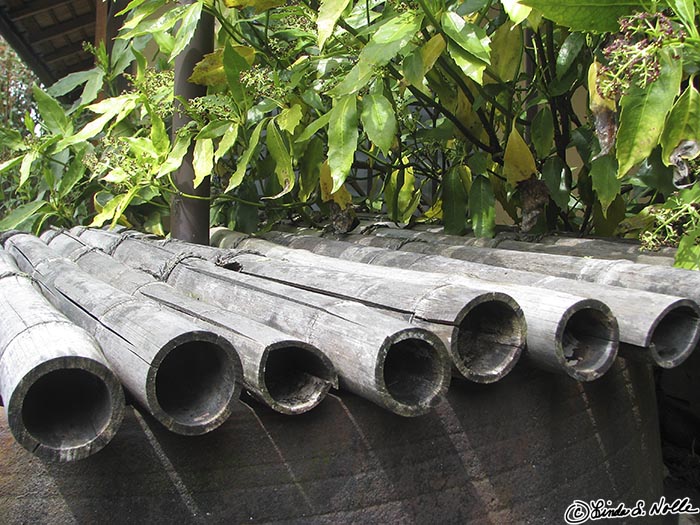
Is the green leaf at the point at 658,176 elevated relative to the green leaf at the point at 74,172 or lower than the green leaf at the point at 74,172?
lower

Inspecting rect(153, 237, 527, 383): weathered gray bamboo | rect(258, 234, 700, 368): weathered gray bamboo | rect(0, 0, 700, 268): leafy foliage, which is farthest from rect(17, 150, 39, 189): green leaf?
rect(258, 234, 700, 368): weathered gray bamboo

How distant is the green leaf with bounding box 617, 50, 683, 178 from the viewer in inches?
70.7

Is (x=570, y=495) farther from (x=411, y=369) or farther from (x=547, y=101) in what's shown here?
(x=547, y=101)

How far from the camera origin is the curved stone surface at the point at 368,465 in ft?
4.26

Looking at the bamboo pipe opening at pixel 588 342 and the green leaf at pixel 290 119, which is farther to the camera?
the green leaf at pixel 290 119

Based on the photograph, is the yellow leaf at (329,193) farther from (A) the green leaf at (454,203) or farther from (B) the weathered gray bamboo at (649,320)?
(B) the weathered gray bamboo at (649,320)

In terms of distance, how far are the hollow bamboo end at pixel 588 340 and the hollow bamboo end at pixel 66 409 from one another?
825 mm

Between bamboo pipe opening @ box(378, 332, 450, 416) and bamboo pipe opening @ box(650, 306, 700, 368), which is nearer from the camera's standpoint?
bamboo pipe opening @ box(378, 332, 450, 416)

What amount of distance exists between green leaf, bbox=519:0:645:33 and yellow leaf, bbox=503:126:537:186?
2.54 feet

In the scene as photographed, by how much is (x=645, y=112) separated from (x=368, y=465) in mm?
1102

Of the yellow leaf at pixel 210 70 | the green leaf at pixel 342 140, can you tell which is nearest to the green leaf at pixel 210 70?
the yellow leaf at pixel 210 70

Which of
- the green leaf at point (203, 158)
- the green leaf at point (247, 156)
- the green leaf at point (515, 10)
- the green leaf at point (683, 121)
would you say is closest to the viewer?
the green leaf at point (683, 121)

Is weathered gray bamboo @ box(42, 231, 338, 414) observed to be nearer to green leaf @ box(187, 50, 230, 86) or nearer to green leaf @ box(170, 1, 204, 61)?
green leaf @ box(170, 1, 204, 61)

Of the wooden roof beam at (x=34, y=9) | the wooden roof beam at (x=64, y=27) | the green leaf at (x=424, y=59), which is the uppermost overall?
the wooden roof beam at (x=34, y=9)
